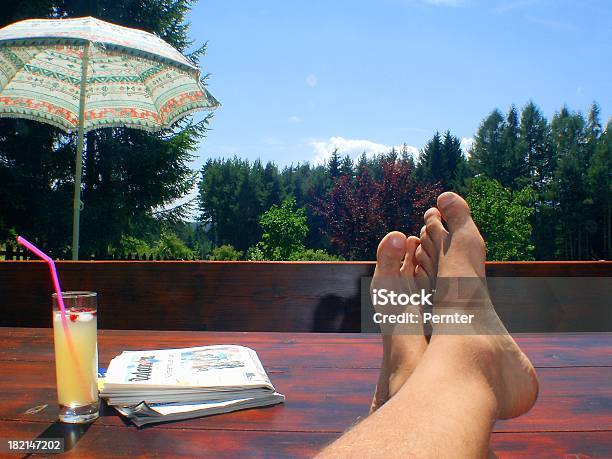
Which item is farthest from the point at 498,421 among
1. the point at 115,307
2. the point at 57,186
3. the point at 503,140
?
the point at 503,140

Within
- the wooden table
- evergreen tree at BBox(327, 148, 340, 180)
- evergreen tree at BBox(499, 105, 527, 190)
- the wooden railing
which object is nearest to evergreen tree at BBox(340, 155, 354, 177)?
evergreen tree at BBox(327, 148, 340, 180)

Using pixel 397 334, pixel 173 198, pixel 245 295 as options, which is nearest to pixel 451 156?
pixel 173 198

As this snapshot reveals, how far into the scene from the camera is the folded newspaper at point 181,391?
2.72 ft

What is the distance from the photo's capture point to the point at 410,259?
53.0 inches

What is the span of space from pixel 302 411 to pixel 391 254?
56cm

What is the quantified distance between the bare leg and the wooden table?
53 mm

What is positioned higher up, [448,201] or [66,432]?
[448,201]

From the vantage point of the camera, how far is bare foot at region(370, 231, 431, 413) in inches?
36.1

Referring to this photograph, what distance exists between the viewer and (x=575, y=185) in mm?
28359

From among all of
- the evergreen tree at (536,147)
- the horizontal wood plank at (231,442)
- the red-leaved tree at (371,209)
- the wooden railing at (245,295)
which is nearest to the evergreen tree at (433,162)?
the evergreen tree at (536,147)

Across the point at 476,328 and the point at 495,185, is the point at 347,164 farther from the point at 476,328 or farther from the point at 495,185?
the point at 476,328

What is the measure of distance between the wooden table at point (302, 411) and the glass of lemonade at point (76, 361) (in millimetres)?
30

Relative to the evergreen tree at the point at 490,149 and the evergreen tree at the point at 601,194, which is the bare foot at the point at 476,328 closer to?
the evergreen tree at the point at 601,194

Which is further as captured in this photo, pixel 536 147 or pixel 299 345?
pixel 536 147
